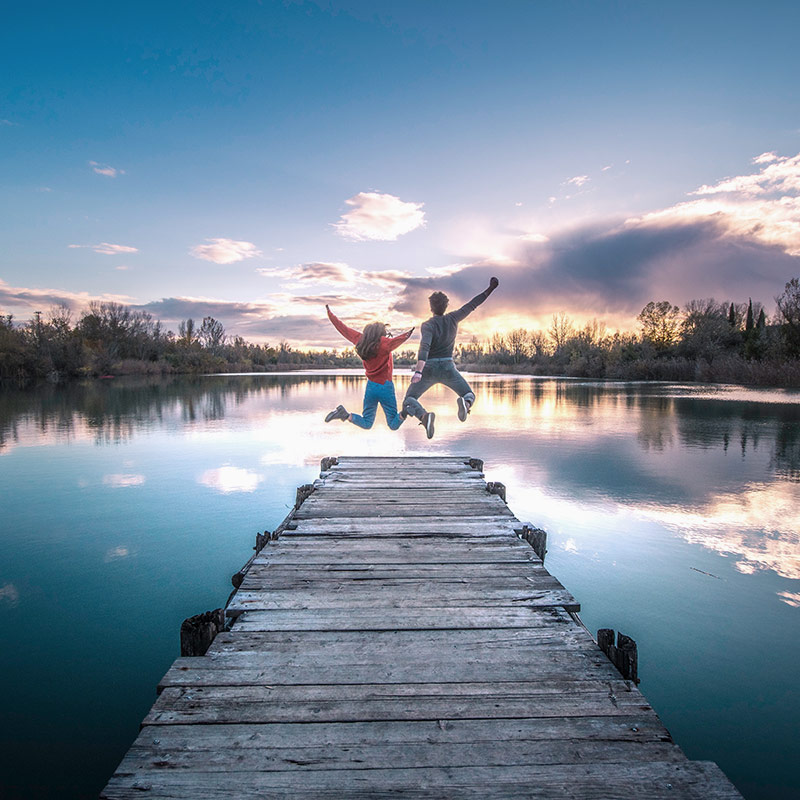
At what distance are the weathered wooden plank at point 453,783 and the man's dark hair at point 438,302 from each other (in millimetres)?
4917

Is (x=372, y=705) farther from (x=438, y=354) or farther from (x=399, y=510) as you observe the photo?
(x=438, y=354)

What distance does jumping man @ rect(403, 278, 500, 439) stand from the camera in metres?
5.88

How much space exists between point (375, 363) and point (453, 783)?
4.79 meters

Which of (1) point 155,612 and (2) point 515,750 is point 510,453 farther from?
(2) point 515,750

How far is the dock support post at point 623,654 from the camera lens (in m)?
2.72

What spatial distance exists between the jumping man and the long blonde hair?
580 millimetres

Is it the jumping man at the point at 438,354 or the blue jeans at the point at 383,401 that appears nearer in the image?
the jumping man at the point at 438,354

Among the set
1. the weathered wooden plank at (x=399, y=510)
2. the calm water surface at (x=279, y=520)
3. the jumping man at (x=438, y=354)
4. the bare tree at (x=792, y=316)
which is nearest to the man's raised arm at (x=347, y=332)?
the jumping man at (x=438, y=354)

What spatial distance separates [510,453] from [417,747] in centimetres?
1312

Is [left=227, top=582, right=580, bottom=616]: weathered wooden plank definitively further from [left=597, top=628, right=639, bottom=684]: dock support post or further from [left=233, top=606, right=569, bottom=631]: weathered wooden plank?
[left=597, top=628, right=639, bottom=684]: dock support post

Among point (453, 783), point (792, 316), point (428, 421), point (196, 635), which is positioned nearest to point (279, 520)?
point (428, 421)

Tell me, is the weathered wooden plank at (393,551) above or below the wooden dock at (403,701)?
below

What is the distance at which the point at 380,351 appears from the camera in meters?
6.21

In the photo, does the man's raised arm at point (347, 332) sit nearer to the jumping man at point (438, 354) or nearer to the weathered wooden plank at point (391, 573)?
the jumping man at point (438, 354)
